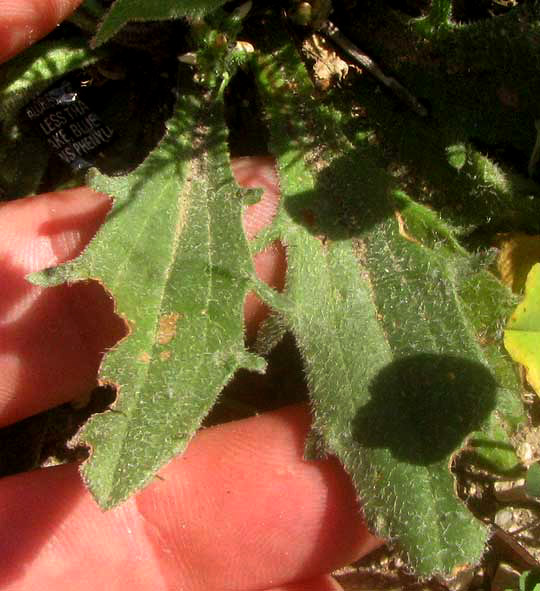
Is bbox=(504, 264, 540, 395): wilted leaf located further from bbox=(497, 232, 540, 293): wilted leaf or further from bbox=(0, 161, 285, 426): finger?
bbox=(0, 161, 285, 426): finger

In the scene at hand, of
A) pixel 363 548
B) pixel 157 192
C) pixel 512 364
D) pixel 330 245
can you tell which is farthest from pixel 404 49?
pixel 363 548

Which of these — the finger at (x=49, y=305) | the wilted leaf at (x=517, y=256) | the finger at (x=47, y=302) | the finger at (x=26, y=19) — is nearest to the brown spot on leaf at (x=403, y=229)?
the wilted leaf at (x=517, y=256)

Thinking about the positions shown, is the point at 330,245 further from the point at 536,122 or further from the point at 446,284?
the point at 536,122

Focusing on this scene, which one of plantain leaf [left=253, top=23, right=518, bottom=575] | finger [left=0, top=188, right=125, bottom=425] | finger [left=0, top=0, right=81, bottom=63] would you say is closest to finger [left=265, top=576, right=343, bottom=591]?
plantain leaf [left=253, top=23, right=518, bottom=575]

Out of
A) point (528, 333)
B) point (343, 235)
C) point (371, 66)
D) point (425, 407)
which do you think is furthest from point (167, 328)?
point (371, 66)

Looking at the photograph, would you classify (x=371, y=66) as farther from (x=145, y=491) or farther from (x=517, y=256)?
(x=145, y=491)

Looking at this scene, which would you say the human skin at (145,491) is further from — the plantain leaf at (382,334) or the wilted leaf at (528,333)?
the wilted leaf at (528,333)
